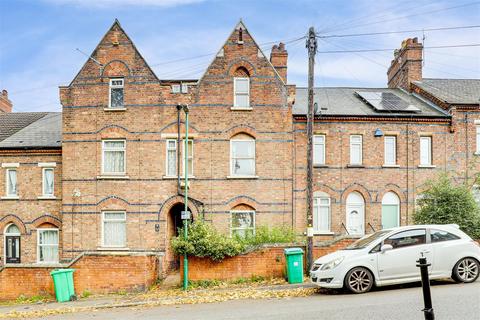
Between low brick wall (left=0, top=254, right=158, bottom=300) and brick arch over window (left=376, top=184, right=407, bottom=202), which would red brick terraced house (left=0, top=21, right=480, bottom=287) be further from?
low brick wall (left=0, top=254, right=158, bottom=300)

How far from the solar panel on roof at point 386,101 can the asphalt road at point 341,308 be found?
12.8 meters

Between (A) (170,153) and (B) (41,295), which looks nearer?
(B) (41,295)

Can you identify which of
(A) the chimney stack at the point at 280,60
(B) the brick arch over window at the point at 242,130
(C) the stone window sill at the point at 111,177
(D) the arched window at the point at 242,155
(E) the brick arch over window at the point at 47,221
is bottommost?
(E) the brick arch over window at the point at 47,221

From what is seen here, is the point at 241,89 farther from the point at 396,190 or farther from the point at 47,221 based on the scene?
the point at 47,221

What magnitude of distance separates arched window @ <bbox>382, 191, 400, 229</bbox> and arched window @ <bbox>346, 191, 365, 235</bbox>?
1.08 metres

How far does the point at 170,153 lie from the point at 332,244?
8.83m

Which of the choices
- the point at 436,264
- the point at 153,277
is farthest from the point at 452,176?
the point at 153,277

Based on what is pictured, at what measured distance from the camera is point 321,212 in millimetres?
24359

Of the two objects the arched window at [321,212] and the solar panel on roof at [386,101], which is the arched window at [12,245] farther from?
the solar panel on roof at [386,101]

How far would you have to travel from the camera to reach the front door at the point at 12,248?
24.6m

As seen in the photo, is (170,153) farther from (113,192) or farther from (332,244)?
(332,244)

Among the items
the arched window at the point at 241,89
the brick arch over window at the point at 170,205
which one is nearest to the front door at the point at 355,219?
the arched window at the point at 241,89

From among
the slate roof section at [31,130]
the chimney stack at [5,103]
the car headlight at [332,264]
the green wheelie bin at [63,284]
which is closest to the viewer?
the car headlight at [332,264]

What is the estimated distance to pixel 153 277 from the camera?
18.5 m
